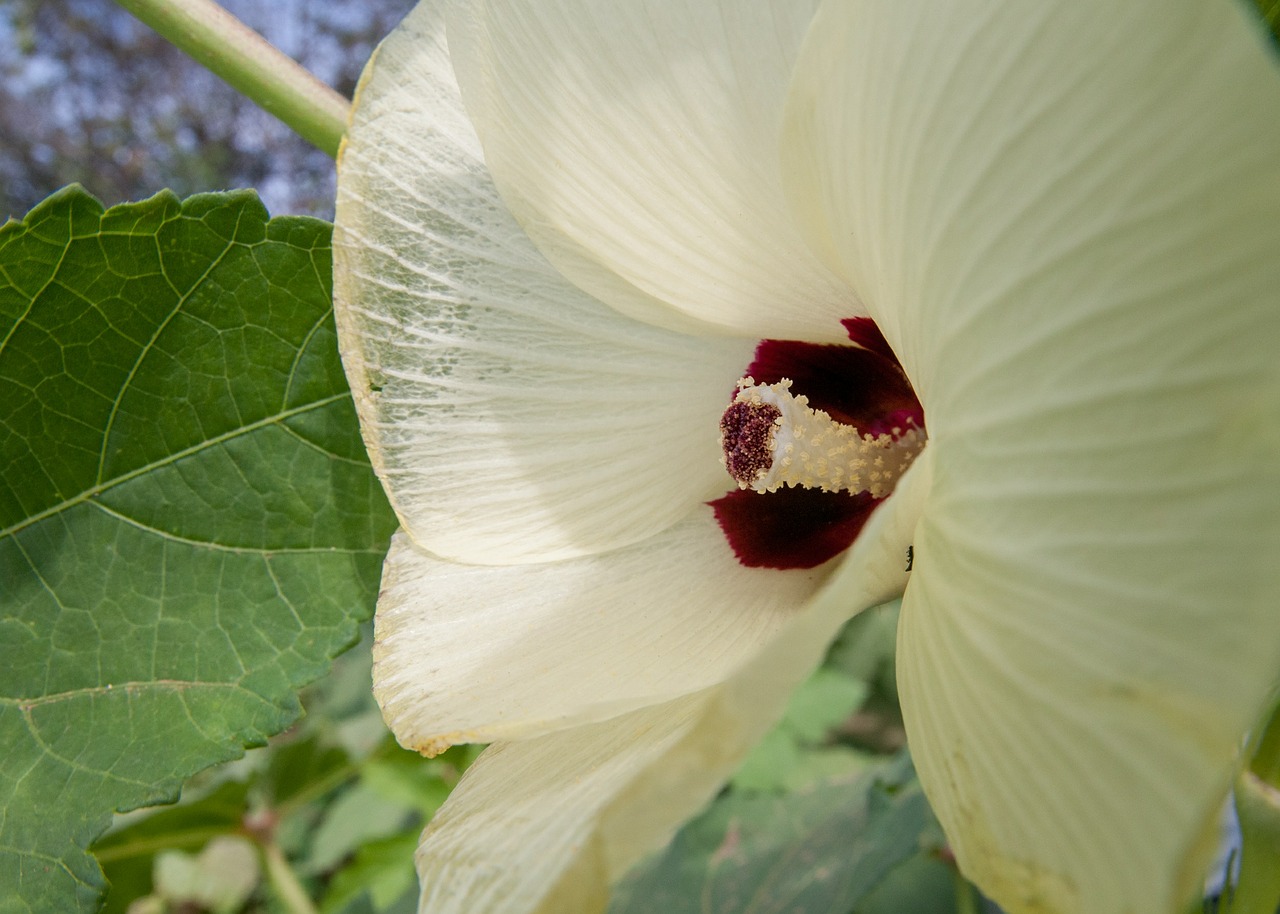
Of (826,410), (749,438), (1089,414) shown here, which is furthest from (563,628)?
(1089,414)

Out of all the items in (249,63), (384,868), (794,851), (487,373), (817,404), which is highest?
(249,63)

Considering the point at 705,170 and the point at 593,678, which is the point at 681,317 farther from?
the point at 593,678

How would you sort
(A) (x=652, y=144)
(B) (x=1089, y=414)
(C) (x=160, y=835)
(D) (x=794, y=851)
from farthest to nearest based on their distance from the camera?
(C) (x=160, y=835)
(D) (x=794, y=851)
(A) (x=652, y=144)
(B) (x=1089, y=414)

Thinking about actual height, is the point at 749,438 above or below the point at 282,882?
above

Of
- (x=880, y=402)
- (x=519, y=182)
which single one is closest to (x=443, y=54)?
(x=519, y=182)

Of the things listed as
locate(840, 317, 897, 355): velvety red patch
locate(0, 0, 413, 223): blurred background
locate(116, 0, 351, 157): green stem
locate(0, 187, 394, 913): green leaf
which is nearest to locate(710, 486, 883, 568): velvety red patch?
locate(840, 317, 897, 355): velvety red patch

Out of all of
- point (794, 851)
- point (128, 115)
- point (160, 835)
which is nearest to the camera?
point (794, 851)

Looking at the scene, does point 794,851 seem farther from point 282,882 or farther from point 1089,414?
point 1089,414

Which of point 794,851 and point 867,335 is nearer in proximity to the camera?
point 867,335
